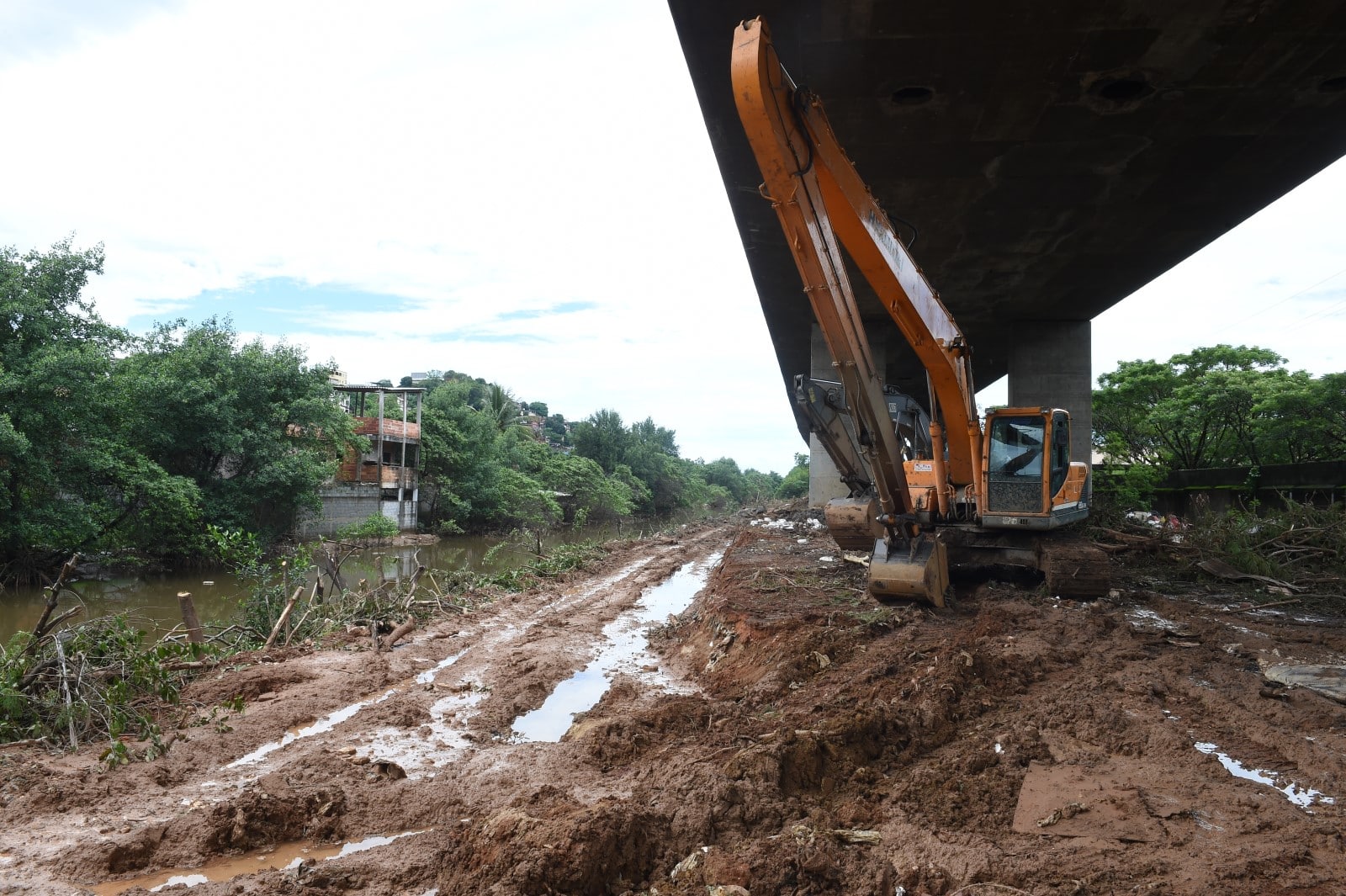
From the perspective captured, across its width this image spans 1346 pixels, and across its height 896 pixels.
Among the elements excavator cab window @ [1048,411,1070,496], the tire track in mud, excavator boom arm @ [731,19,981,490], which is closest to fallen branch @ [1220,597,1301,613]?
excavator cab window @ [1048,411,1070,496]

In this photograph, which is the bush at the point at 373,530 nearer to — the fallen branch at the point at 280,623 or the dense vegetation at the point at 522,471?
the dense vegetation at the point at 522,471

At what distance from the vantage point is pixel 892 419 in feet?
33.8

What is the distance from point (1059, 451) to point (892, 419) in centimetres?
265

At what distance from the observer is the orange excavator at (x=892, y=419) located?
287 inches

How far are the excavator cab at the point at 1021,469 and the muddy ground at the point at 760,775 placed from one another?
176 cm

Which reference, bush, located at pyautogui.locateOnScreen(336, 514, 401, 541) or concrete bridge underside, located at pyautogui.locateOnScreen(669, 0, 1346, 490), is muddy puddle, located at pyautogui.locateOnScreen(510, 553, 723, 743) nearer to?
concrete bridge underside, located at pyautogui.locateOnScreen(669, 0, 1346, 490)

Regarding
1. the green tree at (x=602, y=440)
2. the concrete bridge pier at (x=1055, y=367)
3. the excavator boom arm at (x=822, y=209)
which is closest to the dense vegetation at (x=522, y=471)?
the green tree at (x=602, y=440)

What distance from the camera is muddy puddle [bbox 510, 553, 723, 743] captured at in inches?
276

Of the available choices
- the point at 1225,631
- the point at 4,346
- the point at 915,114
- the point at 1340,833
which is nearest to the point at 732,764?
the point at 1340,833

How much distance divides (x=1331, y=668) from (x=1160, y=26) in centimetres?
673

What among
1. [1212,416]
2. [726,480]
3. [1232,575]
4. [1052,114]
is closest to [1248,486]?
[1212,416]

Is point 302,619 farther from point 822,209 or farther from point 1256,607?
point 1256,607

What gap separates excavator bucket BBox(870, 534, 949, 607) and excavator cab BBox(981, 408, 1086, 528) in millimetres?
1630

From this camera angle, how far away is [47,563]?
61.2ft
